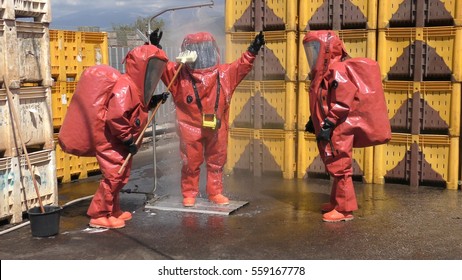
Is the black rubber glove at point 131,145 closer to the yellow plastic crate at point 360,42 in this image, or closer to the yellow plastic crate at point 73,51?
the yellow plastic crate at point 73,51

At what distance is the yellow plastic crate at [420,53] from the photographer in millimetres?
7535

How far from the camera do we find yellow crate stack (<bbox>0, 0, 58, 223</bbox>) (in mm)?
6066

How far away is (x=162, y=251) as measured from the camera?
5336 millimetres

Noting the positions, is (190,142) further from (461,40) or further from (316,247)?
(461,40)

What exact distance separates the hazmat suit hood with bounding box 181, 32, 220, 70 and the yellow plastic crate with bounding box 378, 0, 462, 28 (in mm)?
2683

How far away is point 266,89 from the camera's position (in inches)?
342

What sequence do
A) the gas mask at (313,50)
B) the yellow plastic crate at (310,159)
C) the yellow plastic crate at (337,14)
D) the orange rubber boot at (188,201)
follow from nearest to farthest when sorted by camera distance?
the gas mask at (313,50) < the orange rubber boot at (188,201) < the yellow plastic crate at (337,14) < the yellow plastic crate at (310,159)

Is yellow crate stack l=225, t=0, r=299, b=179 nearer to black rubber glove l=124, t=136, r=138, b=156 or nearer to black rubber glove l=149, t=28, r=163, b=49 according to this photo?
black rubber glove l=149, t=28, r=163, b=49

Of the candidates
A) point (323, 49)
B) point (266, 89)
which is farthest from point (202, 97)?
point (266, 89)

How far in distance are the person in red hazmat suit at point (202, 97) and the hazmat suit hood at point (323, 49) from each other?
2.16 feet

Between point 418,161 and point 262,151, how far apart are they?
2.38 meters

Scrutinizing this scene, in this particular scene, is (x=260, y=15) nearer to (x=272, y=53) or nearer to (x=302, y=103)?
(x=272, y=53)

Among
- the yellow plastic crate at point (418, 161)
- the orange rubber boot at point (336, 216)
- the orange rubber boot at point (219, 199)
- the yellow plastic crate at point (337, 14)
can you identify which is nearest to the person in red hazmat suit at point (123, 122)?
the orange rubber boot at point (219, 199)

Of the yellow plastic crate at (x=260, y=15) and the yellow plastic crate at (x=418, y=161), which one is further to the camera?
the yellow plastic crate at (x=260, y=15)
